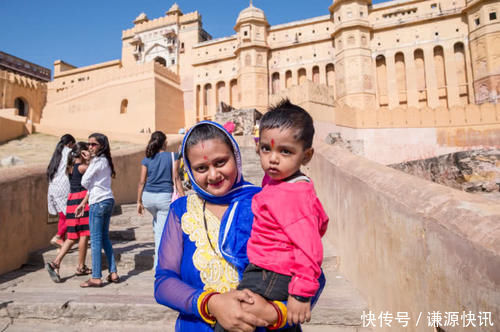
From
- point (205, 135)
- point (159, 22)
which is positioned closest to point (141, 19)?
point (159, 22)

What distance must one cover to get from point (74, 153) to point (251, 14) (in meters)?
25.6

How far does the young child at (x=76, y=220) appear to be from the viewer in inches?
136

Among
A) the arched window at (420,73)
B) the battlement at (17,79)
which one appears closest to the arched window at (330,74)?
the arched window at (420,73)

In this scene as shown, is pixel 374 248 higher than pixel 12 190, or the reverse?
pixel 12 190

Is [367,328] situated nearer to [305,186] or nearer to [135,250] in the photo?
[305,186]

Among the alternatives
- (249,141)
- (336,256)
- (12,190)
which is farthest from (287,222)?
(249,141)

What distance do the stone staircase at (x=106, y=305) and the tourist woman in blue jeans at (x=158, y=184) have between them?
664 millimetres

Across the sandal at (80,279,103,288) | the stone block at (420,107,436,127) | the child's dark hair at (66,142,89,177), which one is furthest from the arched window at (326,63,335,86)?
the sandal at (80,279,103,288)

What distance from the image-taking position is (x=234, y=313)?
1031 mm

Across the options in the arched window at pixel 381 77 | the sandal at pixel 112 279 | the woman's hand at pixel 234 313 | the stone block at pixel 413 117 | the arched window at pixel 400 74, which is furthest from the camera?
the arched window at pixel 381 77

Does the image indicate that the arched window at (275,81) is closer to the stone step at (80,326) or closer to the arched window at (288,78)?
the arched window at (288,78)

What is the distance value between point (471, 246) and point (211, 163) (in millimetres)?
1096

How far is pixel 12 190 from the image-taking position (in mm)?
3826

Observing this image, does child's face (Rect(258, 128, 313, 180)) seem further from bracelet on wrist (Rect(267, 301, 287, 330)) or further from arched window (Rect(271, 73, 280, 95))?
arched window (Rect(271, 73, 280, 95))
